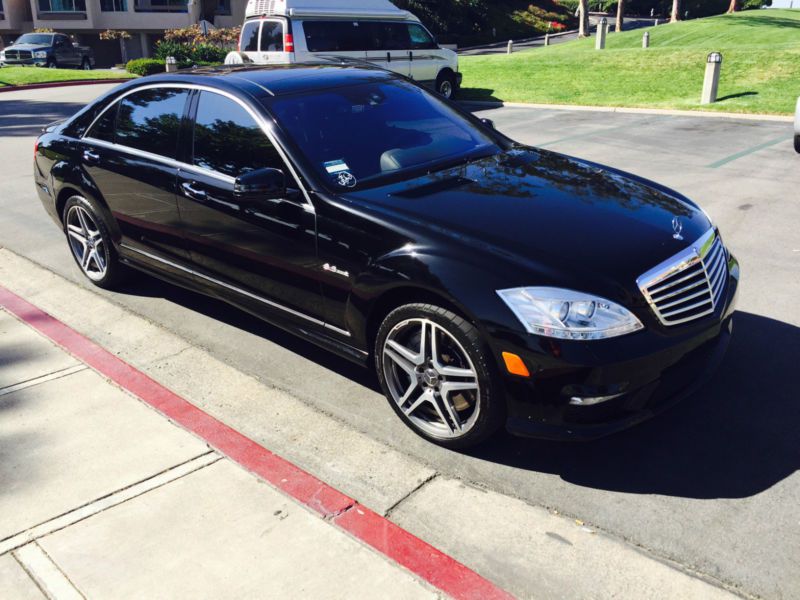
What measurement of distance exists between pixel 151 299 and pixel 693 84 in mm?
17147

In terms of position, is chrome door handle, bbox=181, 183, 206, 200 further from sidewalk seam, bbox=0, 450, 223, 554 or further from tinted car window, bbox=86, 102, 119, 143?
sidewalk seam, bbox=0, 450, 223, 554

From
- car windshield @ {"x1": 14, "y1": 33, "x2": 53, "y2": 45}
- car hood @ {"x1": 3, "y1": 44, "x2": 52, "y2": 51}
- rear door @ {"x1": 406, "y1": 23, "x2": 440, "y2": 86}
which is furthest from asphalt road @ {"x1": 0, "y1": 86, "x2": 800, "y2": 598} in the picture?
car windshield @ {"x1": 14, "y1": 33, "x2": 53, "y2": 45}

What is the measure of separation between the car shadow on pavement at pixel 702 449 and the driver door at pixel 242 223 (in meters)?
1.46

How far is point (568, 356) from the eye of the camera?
3.25 meters

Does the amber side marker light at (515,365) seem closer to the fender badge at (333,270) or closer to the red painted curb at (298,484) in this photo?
the red painted curb at (298,484)

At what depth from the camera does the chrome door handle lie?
475 centimetres

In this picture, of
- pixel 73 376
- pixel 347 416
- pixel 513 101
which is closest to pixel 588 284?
pixel 347 416

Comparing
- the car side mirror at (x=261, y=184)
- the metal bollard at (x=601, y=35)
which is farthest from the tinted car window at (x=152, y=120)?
the metal bollard at (x=601, y=35)

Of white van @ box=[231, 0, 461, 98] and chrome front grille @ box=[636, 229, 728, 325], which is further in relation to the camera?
white van @ box=[231, 0, 461, 98]

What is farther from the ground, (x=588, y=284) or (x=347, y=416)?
(x=588, y=284)

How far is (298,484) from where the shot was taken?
3.54 m

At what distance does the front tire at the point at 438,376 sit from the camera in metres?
3.47

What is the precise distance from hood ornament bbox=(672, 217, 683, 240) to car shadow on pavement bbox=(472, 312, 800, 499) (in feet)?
3.06

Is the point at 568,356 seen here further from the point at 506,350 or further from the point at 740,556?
the point at 740,556
